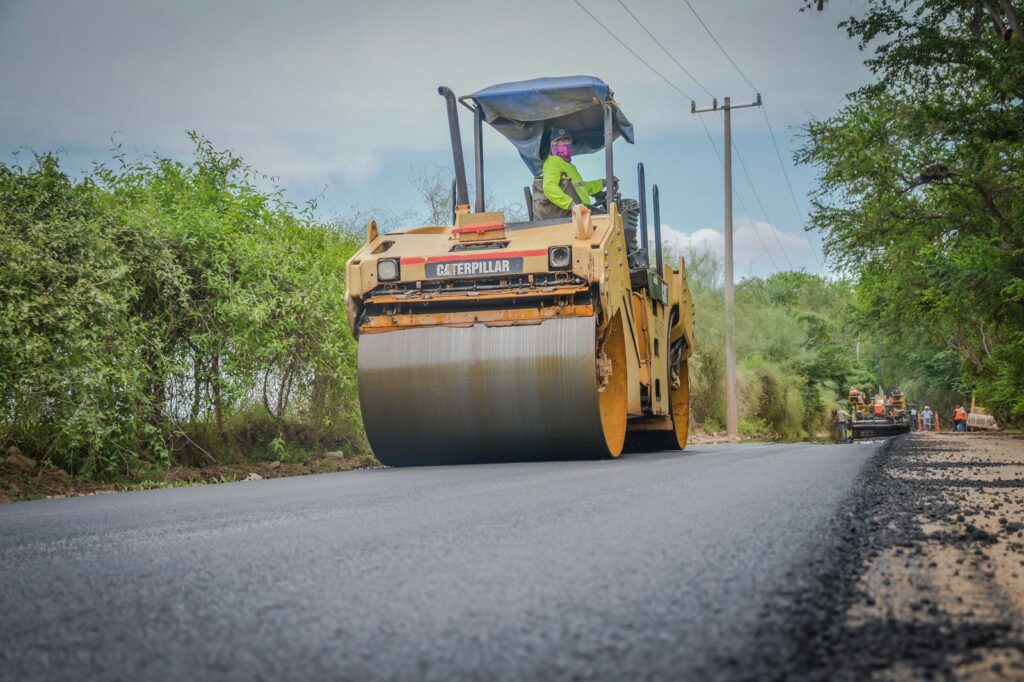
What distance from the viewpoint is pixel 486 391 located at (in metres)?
7.39

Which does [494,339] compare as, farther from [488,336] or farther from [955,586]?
[955,586]

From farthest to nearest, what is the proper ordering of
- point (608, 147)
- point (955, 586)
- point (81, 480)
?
point (608, 147) < point (81, 480) < point (955, 586)

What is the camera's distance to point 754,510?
3732mm

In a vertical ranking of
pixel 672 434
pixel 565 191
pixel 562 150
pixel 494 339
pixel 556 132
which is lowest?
pixel 672 434

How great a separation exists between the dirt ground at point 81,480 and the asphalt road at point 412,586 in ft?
8.49

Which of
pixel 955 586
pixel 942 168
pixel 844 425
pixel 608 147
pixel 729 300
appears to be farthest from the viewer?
pixel 844 425

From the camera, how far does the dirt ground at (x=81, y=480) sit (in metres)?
6.75

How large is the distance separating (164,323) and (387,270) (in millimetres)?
2135

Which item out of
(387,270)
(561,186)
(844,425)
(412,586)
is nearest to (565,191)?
(561,186)

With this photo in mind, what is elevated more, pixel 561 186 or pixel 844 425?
pixel 561 186

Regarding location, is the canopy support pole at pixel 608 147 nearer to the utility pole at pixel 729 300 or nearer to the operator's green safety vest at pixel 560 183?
the operator's green safety vest at pixel 560 183

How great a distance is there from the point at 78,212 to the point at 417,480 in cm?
388

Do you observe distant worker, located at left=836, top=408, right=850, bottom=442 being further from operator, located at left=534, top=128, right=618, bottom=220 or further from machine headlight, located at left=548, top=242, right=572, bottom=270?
machine headlight, located at left=548, top=242, right=572, bottom=270

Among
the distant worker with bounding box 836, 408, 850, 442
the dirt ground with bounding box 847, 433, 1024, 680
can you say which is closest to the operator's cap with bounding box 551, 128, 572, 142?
the dirt ground with bounding box 847, 433, 1024, 680
